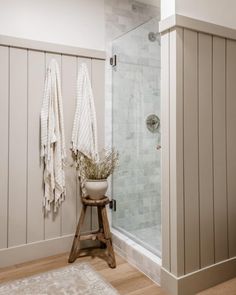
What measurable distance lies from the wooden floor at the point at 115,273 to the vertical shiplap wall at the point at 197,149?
0.19 meters

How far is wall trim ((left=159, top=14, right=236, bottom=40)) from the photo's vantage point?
1.76m

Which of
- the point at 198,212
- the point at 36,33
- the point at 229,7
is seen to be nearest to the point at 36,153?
the point at 36,33

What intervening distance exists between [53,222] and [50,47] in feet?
5.02

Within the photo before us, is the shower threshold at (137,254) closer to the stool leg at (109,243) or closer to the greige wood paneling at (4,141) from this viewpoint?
the stool leg at (109,243)

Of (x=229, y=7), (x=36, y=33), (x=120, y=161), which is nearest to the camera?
(x=229, y=7)

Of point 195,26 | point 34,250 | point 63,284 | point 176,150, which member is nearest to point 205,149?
point 176,150

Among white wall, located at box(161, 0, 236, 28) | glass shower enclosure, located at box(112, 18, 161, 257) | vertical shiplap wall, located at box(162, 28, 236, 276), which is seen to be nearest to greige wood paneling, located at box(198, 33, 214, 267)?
vertical shiplap wall, located at box(162, 28, 236, 276)

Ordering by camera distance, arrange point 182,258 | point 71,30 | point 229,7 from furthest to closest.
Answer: point 71,30
point 229,7
point 182,258

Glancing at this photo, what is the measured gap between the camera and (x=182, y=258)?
5.98 ft

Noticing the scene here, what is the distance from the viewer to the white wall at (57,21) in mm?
2266

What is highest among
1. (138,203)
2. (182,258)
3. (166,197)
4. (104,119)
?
(104,119)

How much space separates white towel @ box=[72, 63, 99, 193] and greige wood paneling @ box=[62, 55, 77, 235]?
0.16ft

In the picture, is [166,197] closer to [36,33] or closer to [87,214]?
[87,214]

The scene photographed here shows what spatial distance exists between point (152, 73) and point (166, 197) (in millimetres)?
1210
